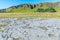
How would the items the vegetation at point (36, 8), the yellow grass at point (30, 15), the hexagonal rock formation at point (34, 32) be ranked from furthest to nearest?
the vegetation at point (36, 8), the yellow grass at point (30, 15), the hexagonal rock formation at point (34, 32)

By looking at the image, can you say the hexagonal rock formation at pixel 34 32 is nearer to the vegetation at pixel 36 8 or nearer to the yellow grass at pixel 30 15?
the yellow grass at pixel 30 15

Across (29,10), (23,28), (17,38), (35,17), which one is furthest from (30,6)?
(17,38)

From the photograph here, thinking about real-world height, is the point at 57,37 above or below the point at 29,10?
below

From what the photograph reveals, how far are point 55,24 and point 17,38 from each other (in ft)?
2.84

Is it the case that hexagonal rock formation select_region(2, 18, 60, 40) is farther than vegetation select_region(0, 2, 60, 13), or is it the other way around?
vegetation select_region(0, 2, 60, 13)

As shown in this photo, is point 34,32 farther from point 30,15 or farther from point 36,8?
point 36,8

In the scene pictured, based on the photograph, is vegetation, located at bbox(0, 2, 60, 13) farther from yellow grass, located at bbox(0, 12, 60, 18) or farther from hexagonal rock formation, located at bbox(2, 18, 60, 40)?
hexagonal rock formation, located at bbox(2, 18, 60, 40)

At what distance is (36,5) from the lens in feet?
15.0

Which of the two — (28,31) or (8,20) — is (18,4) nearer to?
(8,20)

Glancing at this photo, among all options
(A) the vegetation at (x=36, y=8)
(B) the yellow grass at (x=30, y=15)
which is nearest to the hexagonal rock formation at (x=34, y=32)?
(B) the yellow grass at (x=30, y=15)

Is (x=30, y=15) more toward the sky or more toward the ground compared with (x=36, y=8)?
more toward the ground

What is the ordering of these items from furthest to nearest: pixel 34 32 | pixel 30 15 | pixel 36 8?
pixel 36 8 → pixel 30 15 → pixel 34 32

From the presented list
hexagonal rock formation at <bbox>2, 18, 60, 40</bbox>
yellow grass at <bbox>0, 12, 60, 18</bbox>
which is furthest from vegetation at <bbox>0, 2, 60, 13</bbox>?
hexagonal rock formation at <bbox>2, 18, 60, 40</bbox>

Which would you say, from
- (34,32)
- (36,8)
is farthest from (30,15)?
(34,32)
